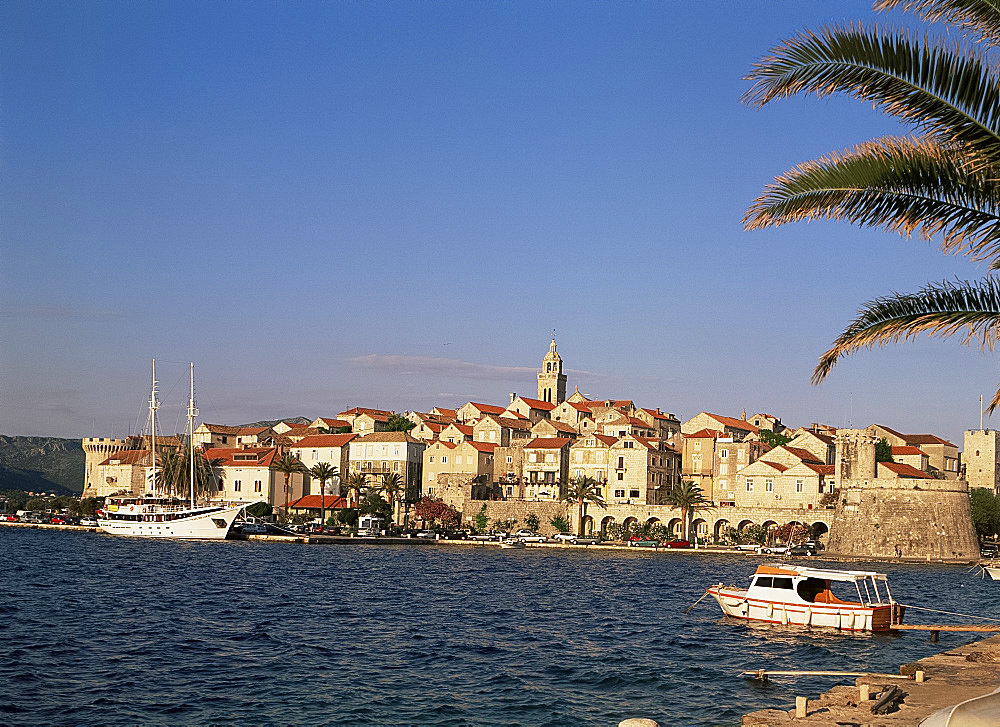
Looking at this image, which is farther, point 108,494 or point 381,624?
point 108,494

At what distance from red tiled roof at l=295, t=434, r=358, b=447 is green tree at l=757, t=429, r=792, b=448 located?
48.9 metres

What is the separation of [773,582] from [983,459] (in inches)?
4124

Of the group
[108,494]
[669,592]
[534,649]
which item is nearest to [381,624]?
[534,649]

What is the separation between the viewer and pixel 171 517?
10438 cm

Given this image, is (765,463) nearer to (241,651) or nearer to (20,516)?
(241,651)

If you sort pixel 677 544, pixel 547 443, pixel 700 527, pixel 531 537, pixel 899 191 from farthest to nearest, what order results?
pixel 547 443 < pixel 700 527 < pixel 531 537 < pixel 677 544 < pixel 899 191

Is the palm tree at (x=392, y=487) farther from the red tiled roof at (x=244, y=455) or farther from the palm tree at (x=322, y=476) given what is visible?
the red tiled roof at (x=244, y=455)

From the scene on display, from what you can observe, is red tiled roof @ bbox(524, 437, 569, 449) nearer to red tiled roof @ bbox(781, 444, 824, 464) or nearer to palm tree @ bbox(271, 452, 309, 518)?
red tiled roof @ bbox(781, 444, 824, 464)

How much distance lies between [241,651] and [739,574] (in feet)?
144

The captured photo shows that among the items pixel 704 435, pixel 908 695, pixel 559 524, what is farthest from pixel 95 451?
pixel 908 695

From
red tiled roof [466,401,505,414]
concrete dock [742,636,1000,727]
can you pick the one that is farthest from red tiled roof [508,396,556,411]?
concrete dock [742,636,1000,727]

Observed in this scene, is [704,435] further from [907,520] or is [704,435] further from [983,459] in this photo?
[983,459]

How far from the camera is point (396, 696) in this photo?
23.8 meters

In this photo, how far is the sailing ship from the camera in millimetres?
100938
